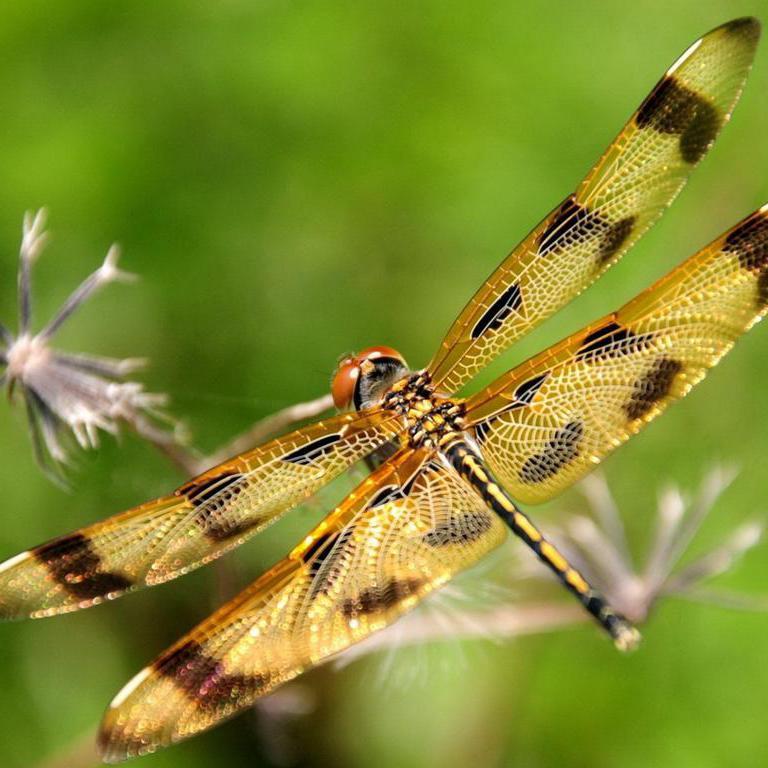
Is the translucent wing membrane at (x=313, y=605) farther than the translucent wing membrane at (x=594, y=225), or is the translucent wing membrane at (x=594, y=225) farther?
the translucent wing membrane at (x=594, y=225)

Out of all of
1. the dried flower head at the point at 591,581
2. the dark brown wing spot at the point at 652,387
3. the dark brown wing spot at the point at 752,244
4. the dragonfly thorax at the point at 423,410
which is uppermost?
the dragonfly thorax at the point at 423,410

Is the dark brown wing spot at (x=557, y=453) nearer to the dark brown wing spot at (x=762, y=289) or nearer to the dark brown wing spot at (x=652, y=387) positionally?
the dark brown wing spot at (x=652, y=387)

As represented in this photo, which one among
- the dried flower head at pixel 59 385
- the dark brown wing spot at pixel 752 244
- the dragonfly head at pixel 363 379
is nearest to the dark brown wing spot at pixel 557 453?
the dragonfly head at pixel 363 379

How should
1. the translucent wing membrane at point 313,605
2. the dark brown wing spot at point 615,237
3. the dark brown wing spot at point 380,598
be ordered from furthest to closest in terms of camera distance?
the dark brown wing spot at point 615,237, the dark brown wing spot at point 380,598, the translucent wing membrane at point 313,605

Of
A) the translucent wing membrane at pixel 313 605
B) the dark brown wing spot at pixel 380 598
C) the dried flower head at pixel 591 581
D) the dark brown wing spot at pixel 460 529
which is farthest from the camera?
the dried flower head at pixel 591 581

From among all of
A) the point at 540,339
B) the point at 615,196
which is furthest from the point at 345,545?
the point at 540,339

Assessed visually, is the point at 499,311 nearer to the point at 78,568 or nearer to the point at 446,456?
the point at 446,456
